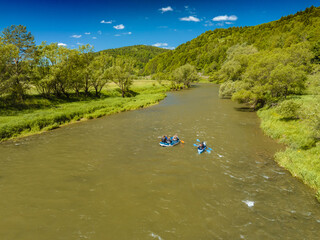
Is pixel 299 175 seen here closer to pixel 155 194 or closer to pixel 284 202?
pixel 284 202

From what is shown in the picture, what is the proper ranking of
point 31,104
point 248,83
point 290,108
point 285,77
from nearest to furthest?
point 290,108 → point 285,77 → point 248,83 → point 31,104

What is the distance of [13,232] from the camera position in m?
11.1

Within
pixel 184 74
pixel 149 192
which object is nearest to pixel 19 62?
pixel 149 192

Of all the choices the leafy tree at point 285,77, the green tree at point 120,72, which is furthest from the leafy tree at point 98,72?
the leafy tree at point 285,77

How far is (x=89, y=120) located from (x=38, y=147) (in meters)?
13.9

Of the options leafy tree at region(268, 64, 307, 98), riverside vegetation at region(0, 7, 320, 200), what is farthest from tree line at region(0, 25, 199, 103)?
leafy tree at region(268, 64, 307, 98)

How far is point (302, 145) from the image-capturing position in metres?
18.8

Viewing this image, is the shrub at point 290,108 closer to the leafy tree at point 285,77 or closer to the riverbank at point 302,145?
the riverbank at point 302,145

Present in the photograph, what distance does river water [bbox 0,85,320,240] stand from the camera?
11.2 meters

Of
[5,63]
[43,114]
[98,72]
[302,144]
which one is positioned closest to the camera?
[302,144]

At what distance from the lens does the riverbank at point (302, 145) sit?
48.6ft

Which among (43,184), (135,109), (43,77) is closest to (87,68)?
(43,77)

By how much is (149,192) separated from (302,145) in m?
16.5

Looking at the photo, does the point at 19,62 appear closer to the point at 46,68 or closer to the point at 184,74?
the point at 46,68
